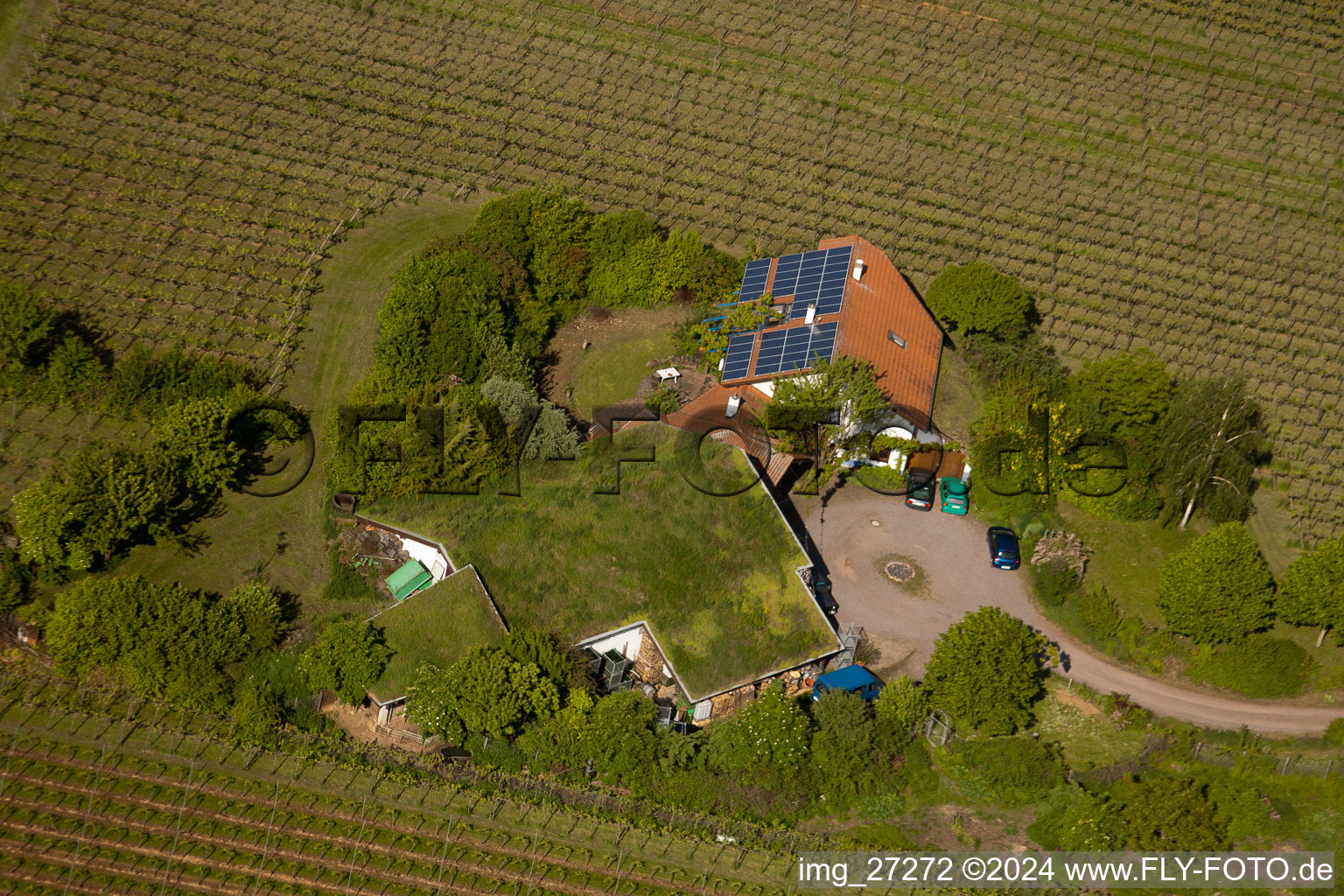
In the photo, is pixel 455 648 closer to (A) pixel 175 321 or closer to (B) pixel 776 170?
(A) pixel 175 321

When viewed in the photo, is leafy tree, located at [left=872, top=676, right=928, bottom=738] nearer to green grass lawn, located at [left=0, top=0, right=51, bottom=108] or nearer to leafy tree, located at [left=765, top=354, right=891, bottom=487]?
leafy tree, located at [left=765, top=354, right=891, bottom=487]

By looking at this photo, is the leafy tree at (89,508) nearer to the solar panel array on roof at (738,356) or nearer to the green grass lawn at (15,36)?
the solar panel array on roof at (738,356)

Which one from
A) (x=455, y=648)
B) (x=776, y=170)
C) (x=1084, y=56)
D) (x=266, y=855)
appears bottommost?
(x=266, y=855)

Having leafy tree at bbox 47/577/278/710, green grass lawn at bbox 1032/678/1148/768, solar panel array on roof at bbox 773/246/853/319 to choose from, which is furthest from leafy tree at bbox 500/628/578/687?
solar panel array on roof at bbox 773/246/853/319

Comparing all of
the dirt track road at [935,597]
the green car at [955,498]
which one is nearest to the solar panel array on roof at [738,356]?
the dirt track road at [935,597]

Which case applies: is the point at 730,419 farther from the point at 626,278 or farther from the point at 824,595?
the point at 626,278

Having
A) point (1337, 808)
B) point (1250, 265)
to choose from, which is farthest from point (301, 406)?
point (1250, 265)
